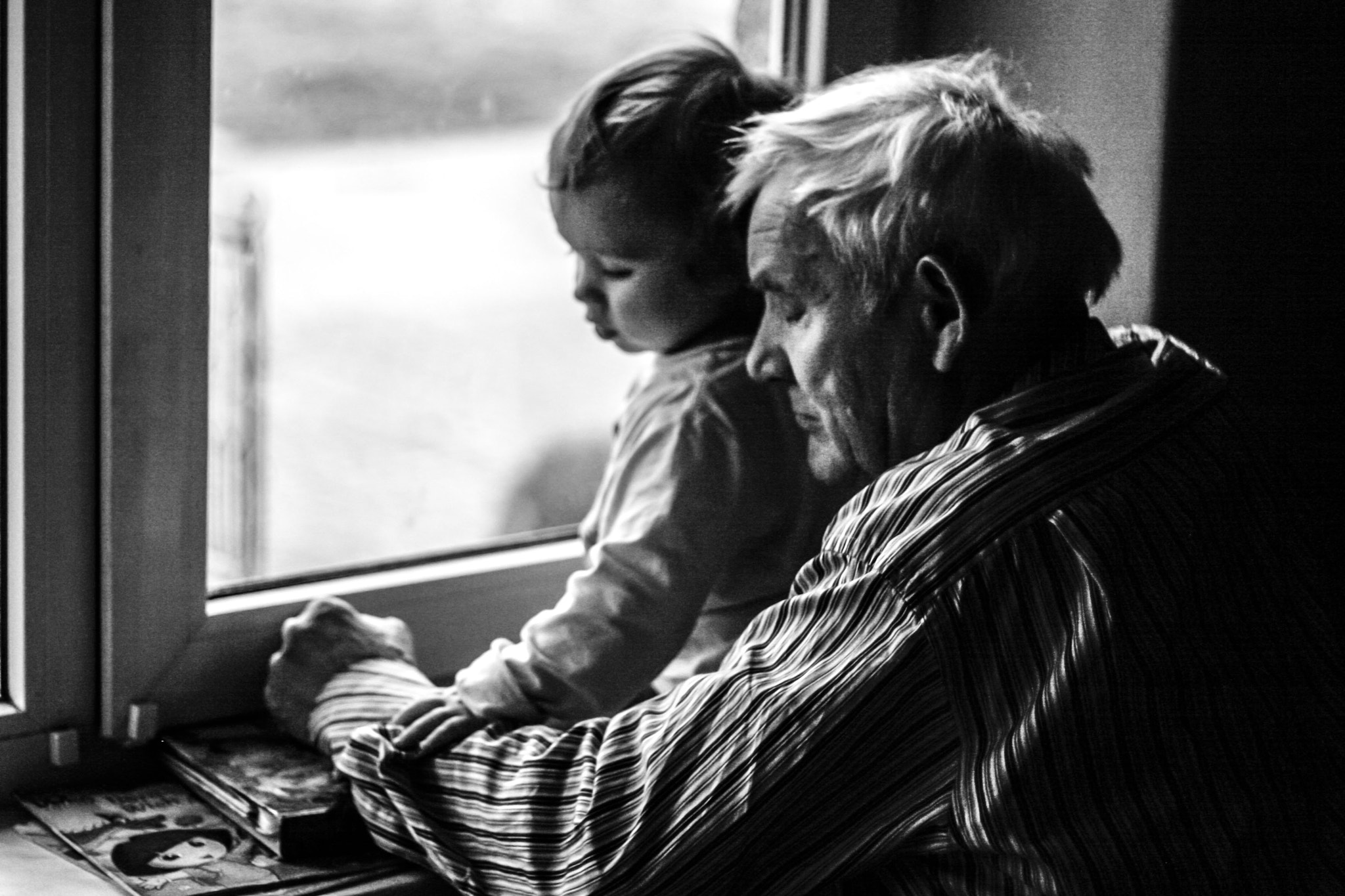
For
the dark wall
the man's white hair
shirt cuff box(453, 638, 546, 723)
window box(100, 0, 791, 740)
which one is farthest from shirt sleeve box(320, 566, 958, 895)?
the dark wall

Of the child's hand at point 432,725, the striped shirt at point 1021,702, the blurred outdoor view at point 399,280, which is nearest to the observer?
the striped shirt at point 1021,702

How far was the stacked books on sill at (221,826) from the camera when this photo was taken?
1164 millimetres

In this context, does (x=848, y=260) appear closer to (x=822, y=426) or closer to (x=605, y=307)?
(x=822, y=426)

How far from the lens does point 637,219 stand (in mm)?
1274

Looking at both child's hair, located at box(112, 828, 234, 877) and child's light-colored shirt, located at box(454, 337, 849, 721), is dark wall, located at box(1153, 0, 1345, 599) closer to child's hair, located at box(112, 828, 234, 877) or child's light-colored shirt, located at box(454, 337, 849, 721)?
child's light-colored shirt, located at box(454, 337, 849, 721)

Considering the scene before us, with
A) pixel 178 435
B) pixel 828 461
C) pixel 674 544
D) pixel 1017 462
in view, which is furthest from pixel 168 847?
pixel 1017 462

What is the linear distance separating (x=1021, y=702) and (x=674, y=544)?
0.39 meters

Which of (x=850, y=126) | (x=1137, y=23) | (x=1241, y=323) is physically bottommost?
(x=1241, y=323)

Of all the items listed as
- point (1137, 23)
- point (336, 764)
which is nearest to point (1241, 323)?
point (1137, 23)

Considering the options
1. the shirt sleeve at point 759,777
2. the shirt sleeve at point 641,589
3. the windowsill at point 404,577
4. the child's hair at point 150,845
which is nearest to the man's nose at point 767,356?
the shirt sleeve at point 641,589

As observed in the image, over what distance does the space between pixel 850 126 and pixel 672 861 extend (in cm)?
53

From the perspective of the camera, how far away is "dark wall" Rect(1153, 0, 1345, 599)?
1344 millimetres

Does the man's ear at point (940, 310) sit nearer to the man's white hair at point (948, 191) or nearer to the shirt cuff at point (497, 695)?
the man's white hair at point (948, 191)

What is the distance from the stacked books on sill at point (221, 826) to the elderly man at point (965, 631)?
10cm
